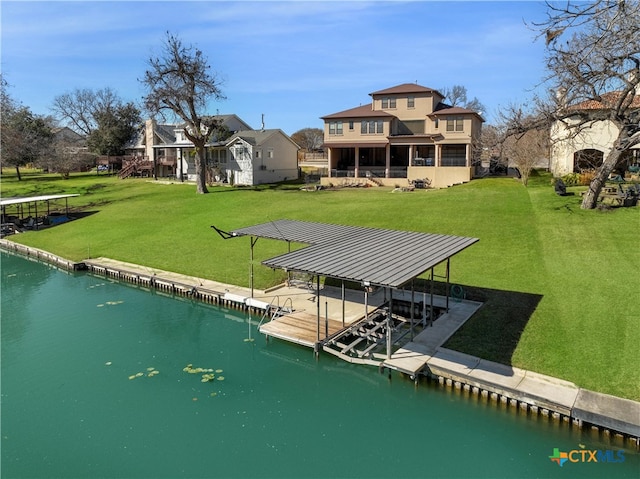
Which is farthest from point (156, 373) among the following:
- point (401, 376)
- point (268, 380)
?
point (401, 376)

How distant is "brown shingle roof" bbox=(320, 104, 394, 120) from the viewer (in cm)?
4596

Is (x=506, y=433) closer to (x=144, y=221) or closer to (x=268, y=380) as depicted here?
(x=268, y=380)

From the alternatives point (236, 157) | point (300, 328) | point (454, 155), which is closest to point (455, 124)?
point (454, 155)

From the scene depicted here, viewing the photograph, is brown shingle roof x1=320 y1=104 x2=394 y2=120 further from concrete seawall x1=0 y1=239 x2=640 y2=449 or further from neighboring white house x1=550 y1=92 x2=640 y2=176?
concrete seawall x1=0 y1=239 x2=640 y2=449

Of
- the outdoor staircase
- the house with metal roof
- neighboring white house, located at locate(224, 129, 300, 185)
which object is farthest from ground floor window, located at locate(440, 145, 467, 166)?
the outdoor staircase

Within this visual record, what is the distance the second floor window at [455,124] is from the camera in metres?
43.0

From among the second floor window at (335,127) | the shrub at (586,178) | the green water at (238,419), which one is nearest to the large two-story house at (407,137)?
the second floor window at (335,127)

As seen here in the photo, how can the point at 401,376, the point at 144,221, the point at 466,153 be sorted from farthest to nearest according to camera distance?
the point at 466,153, the point at 144,221, the point at 401,376

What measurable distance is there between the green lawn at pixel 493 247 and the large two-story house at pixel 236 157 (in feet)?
17.7

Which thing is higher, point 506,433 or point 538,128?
point 538,128

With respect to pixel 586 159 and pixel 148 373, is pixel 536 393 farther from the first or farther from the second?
pixel 586 159

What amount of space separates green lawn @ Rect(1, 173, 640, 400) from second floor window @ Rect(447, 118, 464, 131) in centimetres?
655

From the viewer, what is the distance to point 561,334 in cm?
1388

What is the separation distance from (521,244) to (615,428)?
42.7ft
